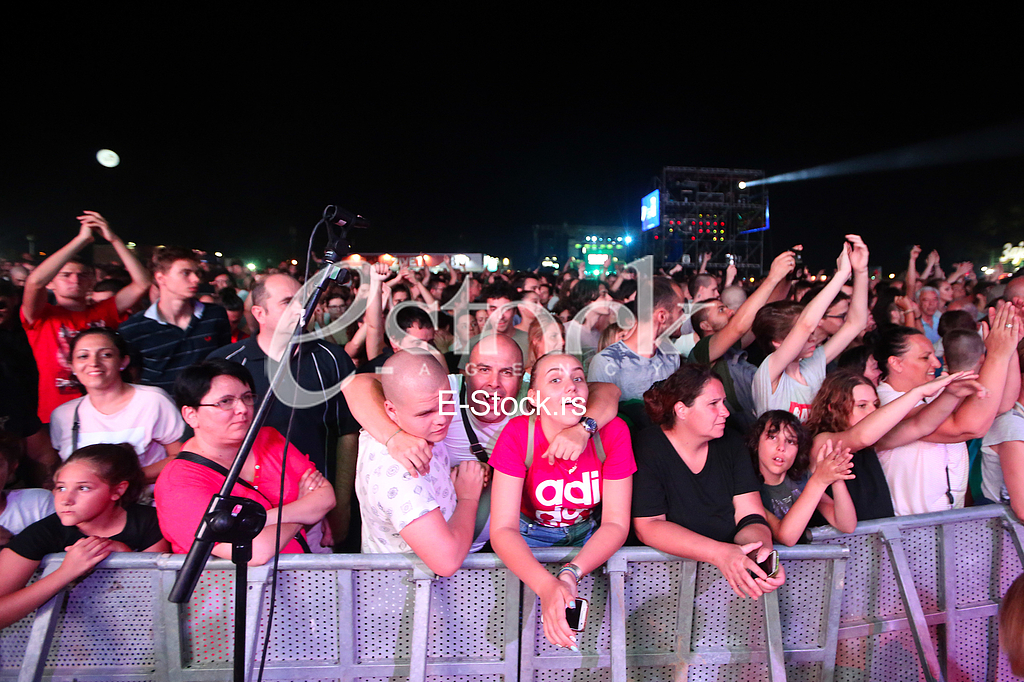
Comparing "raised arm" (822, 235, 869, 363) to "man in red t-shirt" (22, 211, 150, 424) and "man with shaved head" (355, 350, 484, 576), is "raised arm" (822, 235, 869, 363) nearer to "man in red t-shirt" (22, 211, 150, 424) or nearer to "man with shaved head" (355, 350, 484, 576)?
"man with shaved head" (355, 350, 484, 576)

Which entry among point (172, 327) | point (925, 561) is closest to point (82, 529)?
point (172, 327)

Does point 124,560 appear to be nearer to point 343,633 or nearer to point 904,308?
point 343,633

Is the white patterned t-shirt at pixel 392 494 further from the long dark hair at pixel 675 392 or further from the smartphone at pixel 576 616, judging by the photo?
the long dark hair at pixel 675 392

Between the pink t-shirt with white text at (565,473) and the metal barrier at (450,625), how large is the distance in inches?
9.2

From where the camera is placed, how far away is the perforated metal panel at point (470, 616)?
1846mm

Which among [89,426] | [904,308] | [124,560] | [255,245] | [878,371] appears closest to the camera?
[124,560]

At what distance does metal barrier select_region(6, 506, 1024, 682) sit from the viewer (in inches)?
71.0

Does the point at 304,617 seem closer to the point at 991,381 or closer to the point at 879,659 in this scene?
the point at 879,659

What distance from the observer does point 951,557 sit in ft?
6.97

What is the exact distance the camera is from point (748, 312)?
10.3ft

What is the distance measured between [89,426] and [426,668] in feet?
6.62

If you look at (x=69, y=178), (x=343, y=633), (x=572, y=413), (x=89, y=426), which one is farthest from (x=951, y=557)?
(x=69, y=178)

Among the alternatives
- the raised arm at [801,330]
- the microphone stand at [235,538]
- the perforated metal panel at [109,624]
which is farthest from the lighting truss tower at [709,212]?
the microphone stand at [235,538]

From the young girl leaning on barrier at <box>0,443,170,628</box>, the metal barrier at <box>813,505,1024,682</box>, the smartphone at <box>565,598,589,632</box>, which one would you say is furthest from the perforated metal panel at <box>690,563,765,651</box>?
the young girl leaning on barrier at <box>0,443,170,628</box>
